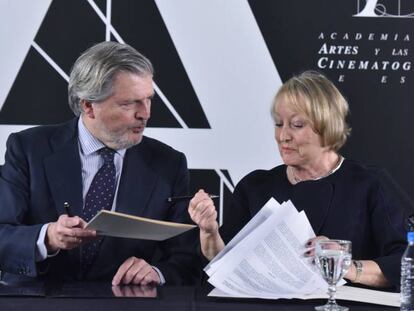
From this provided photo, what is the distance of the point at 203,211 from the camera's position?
2.54m

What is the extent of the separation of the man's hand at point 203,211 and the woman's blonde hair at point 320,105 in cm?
52

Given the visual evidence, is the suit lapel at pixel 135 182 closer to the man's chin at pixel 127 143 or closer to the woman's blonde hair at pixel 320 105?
the man's chin at pixel 127 143

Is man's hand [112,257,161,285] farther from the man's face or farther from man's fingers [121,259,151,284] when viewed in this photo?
the man's face

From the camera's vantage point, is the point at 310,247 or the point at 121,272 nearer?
the point at 310,247

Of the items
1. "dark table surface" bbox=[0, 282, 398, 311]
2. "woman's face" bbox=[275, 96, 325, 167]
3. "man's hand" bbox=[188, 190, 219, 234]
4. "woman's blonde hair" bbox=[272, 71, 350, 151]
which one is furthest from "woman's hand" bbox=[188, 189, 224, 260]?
"woman's blonde hair" bbox=[272, 71, 350, 151]

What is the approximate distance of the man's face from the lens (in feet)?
9.61

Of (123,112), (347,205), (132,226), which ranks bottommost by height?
(132,226)

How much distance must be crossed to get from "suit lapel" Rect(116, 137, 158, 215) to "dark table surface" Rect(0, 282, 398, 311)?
0.53 metres

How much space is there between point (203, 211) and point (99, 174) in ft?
1.77

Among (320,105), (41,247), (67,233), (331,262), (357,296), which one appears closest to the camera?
(331,262)

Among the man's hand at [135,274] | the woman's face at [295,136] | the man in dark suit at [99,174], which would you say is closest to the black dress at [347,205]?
the woman's face at [295,136]

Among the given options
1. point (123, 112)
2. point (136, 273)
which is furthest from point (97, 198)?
point (136, 273)

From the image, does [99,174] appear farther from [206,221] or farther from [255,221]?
[255,221]

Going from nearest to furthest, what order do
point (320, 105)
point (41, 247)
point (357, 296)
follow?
point (357, 296), point (41, 247), point (320, 105)
